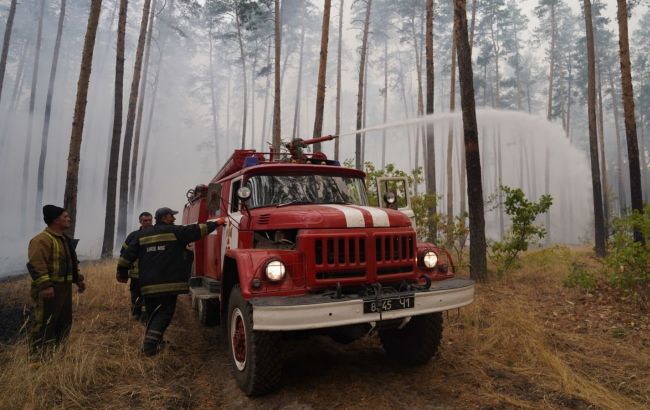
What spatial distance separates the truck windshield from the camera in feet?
16.1

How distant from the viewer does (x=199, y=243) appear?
7266 millimetres

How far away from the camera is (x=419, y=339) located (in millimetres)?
4566

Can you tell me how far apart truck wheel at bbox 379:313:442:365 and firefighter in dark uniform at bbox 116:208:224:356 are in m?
2.71

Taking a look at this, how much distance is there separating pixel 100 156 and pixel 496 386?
63.3m

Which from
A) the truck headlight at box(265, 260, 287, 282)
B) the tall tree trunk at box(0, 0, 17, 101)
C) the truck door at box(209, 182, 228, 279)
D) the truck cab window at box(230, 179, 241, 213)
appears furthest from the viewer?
the tall tree trunk at box(0, 0, 17, 101)

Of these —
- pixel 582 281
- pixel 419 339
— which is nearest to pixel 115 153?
pixel 419 339

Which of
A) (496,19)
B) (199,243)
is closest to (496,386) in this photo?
(199,243)

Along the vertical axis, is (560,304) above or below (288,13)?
below

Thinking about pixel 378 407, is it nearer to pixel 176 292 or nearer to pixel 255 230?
pixel 255 230

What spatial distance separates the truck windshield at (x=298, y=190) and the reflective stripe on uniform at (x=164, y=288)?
145 cm

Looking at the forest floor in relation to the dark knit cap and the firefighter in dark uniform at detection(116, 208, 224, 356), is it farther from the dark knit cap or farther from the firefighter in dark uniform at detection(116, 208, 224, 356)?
the dark knit cap

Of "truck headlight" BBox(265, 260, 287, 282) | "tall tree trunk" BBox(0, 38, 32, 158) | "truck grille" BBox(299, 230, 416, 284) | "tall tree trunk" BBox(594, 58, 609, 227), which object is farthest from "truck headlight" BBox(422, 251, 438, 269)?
"tall tree trunk" BBox(0, 38, 32, 158)

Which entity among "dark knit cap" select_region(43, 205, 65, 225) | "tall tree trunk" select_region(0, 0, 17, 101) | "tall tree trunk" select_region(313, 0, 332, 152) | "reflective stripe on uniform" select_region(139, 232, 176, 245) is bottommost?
"reflective stripe on uniform" select_region(139, 232, 176, 245)

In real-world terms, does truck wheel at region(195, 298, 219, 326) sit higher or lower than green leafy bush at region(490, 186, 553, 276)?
lower
